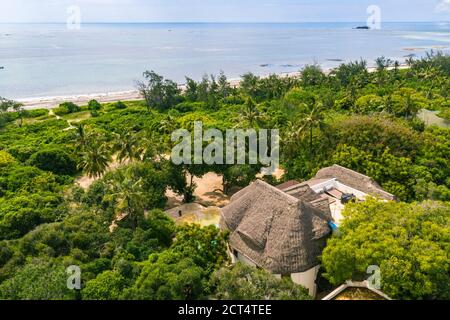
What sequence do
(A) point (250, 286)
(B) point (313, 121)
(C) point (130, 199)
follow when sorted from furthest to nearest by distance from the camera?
(B) point (313, 121), (C) point (130, 199), (A) point (250, 286)

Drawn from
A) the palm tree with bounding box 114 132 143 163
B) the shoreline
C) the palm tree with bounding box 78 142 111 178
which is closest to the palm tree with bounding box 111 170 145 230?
the palm tree with bounding box 78 142 111 178

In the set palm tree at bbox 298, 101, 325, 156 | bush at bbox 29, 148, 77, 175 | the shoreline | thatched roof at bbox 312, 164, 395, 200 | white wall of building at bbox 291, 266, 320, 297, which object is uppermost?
palm tree at bbox 298, 101, 325, 156

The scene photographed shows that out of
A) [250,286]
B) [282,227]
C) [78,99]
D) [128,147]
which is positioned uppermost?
[78,99]

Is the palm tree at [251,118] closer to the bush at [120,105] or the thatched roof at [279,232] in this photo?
the thatched roof at [279,232]

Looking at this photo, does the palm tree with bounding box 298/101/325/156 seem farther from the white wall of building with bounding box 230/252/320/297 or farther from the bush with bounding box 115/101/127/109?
the bush with bounding box 115/101/127/109

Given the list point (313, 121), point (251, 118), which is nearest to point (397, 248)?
point (313, 121)

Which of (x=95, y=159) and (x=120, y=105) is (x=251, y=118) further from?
(x=120, y=105)
